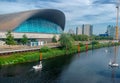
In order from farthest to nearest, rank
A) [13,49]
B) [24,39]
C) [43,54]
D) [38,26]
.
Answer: [38,26] < [24,39] < [43,54] < [13,49]

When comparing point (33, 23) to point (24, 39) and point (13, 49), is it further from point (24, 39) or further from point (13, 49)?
point (13, 49)

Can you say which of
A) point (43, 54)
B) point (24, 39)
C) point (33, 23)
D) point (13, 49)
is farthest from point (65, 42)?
point (13, 49)

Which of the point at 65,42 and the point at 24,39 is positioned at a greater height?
the point at 24,39

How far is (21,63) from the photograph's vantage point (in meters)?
39.9

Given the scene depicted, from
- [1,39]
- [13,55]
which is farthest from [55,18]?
[13,55]

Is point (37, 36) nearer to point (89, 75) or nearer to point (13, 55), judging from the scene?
point (13, 55)

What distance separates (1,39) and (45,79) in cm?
2934

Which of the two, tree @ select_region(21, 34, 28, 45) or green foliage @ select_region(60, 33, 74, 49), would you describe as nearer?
tree @ select_region(21, 34, 28, 45)

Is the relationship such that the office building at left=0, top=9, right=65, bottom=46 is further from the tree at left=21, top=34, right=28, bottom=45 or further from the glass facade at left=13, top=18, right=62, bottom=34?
the tree at left=21, top=34, right=28, bottom=45

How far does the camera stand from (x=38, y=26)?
244ft

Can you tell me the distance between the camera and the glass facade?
6712 cm

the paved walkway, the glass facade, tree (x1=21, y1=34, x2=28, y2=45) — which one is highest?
the glass facade

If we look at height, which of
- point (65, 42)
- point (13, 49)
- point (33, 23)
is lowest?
point (13, 49)

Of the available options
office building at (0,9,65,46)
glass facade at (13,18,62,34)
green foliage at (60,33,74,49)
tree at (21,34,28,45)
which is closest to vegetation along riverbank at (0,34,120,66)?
green foliage at (60,33,74,49)
